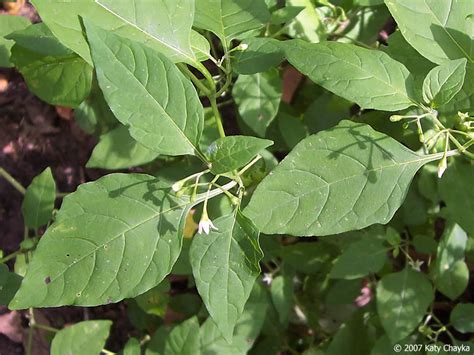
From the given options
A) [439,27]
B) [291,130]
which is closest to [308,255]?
[291,130]

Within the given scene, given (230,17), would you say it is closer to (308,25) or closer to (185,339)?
(308,25)

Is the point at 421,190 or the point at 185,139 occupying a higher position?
the point at 185,139

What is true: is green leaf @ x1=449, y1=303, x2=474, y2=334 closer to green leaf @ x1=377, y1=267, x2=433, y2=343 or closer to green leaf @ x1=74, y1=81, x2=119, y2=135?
green leaf @ x1=377, y1=267, x2=433, y2=343

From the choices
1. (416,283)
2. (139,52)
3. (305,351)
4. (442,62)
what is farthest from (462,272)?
(139,52)

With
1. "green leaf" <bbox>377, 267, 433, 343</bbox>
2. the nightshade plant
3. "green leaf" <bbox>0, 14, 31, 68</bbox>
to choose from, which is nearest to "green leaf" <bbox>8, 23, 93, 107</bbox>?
the nightshade plant

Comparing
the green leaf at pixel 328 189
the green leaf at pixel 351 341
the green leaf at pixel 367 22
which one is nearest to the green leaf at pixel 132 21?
the green leaf at pixel 328 189

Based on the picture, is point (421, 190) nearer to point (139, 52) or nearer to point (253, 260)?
point (253, 260)
